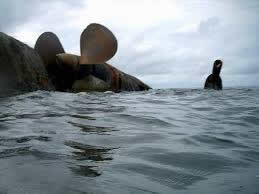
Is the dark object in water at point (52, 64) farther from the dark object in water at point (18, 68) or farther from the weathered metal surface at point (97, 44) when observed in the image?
the dark object in water at point (18, 68)

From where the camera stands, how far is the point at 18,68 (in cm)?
961

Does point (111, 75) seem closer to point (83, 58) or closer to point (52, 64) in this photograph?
point (83, 58)

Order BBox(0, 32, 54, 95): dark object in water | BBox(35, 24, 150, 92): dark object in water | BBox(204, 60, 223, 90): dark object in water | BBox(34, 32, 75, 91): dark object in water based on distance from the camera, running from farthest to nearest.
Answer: BBox(204, 60, 223, 90): dark object in water
BBox(34, 32, 75, 91): dark object in water
BBox(35, 24, 150, 92): dark object in water
BBox(0, 32, 54, 95): dark object in water

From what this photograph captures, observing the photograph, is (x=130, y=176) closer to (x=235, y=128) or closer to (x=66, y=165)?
(x=66, y=165)

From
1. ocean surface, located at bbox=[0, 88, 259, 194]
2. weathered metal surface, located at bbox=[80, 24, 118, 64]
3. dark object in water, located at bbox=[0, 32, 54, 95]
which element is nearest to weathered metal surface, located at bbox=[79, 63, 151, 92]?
weathered metal surface, located at bbox=[80, 24, 118, 64]

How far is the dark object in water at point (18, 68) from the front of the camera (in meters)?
9.13

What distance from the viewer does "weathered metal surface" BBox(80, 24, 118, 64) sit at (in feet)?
45.5

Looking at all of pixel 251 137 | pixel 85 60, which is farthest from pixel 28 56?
pixel 251 137

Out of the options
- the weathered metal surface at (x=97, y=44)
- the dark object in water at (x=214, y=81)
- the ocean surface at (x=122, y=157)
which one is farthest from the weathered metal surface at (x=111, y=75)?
the ocean surface at (x=122, y=157)

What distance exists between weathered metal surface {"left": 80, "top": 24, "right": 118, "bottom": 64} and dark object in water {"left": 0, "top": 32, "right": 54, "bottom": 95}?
3.20 meters

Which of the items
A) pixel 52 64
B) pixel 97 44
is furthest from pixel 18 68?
pixel 97 44

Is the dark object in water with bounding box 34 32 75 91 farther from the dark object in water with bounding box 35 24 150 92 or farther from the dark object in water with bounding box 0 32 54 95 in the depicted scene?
the dark object in water with bounding box 0 32 54 95

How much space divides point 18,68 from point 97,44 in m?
5.00

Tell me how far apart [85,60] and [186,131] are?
1018 cm
